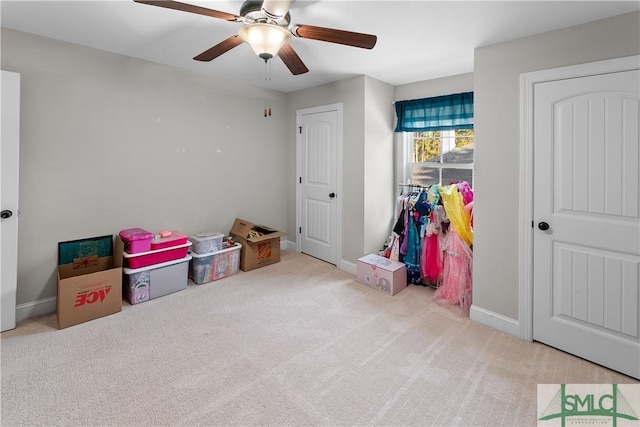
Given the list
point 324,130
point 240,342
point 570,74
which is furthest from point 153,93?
point 570,74

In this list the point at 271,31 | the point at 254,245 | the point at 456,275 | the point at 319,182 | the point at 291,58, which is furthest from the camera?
the point at 319,182

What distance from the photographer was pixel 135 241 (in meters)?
3.00

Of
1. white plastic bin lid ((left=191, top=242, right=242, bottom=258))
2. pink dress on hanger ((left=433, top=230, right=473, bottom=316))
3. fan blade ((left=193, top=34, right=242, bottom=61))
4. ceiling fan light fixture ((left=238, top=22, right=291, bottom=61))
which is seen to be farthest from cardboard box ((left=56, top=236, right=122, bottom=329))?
pink dress on hanger ((left=433, top=230, right=473, bottom=316))

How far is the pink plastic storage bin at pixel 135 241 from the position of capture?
3.00 meters

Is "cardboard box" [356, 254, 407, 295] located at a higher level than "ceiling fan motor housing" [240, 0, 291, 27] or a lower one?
lower

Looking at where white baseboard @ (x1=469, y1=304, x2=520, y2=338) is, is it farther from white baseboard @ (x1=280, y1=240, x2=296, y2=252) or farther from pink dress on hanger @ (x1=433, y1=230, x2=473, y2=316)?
white baseboard @ (x1=280, y1=240, x2=296, y2=252)

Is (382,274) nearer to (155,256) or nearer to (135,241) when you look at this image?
(155,256)

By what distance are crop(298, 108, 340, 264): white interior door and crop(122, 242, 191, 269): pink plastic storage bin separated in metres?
1.70

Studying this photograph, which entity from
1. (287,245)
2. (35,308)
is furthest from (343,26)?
(35,308)

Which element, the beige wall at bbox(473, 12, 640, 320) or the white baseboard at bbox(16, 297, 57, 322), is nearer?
the beige wall at bbox(473, 12, 640, 320)

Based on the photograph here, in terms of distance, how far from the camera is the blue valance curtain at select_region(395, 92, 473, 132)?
134 inches

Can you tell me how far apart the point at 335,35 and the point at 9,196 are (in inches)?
108

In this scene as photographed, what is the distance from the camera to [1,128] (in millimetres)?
2432

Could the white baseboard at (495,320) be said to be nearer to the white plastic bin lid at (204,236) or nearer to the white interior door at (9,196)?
the white plastic bin lid at (204,236)
